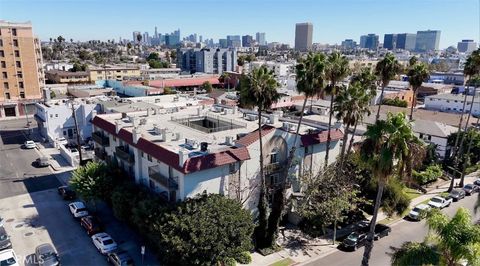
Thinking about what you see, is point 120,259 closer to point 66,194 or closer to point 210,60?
point 66,194

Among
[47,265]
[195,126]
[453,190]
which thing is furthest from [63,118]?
[453,190]

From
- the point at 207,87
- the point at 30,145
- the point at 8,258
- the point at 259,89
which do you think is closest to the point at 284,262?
the point at 259,89

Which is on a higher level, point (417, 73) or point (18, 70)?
point (417, 73)

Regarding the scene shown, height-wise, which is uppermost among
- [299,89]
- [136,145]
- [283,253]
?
[299,89]

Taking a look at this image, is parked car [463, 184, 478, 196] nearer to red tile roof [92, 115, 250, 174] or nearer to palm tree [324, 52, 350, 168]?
palm tree [324, 52, 350, 168]

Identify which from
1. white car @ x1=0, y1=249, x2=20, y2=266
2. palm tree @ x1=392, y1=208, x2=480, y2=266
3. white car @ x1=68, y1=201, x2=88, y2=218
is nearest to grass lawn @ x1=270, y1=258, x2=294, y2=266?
palm tree @ x1=392, y1=208, x2=480, y2=266

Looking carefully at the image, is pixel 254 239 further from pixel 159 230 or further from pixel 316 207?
pixel 159 230
